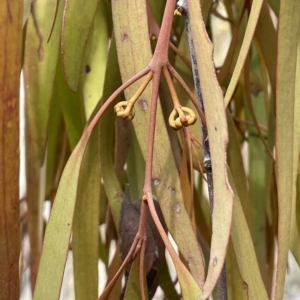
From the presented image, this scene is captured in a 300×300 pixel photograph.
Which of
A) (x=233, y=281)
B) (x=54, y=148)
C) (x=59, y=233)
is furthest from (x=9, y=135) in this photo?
(x=54, y=148)

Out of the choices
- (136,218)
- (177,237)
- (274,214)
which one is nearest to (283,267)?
(177,237)

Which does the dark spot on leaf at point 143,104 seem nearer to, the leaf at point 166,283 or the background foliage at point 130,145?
the background foliage at point 130,145

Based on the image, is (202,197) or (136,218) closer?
(136,218)

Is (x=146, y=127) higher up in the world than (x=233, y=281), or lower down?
higher up

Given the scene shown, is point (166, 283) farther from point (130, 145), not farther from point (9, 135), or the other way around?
point (9, 135)

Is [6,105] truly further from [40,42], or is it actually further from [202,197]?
[202,197]

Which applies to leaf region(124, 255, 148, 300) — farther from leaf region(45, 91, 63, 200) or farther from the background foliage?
leaf region(45, 91, 63, 200)

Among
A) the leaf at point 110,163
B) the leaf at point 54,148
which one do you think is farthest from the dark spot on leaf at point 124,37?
the leaf at point 54,148
